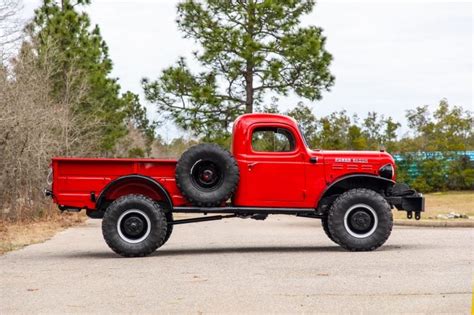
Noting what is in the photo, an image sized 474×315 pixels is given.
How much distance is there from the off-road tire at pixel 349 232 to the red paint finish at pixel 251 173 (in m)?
0.41

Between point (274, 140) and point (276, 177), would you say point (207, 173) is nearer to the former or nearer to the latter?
point (276, 177)

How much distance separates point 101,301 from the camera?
9.03 meters

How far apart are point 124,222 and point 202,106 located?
2062 centimetres

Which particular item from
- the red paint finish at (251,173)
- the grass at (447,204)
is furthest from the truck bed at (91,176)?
the grass at (447,204)

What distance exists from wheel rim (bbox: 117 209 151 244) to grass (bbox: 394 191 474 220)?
10.3 m

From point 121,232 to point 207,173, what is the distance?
5.50 ft

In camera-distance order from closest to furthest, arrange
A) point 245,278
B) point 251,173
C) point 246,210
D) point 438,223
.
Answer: point 245,278 < point 246,210 < point 251,173 < point 438,223

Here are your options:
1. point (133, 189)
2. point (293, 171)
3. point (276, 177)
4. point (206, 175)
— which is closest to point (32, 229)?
point (133, 189)

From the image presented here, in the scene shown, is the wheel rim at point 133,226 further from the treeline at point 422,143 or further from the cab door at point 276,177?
the treeline at point 422,143

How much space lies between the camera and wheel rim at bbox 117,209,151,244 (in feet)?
45.3

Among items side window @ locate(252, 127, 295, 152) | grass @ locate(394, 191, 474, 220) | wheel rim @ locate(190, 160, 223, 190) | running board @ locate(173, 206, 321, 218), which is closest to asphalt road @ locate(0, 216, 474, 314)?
running board @ locate(173, 206, 321, 218)

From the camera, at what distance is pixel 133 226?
1380 cm

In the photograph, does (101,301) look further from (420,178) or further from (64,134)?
(420,178)

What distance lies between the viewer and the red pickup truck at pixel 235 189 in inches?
543
